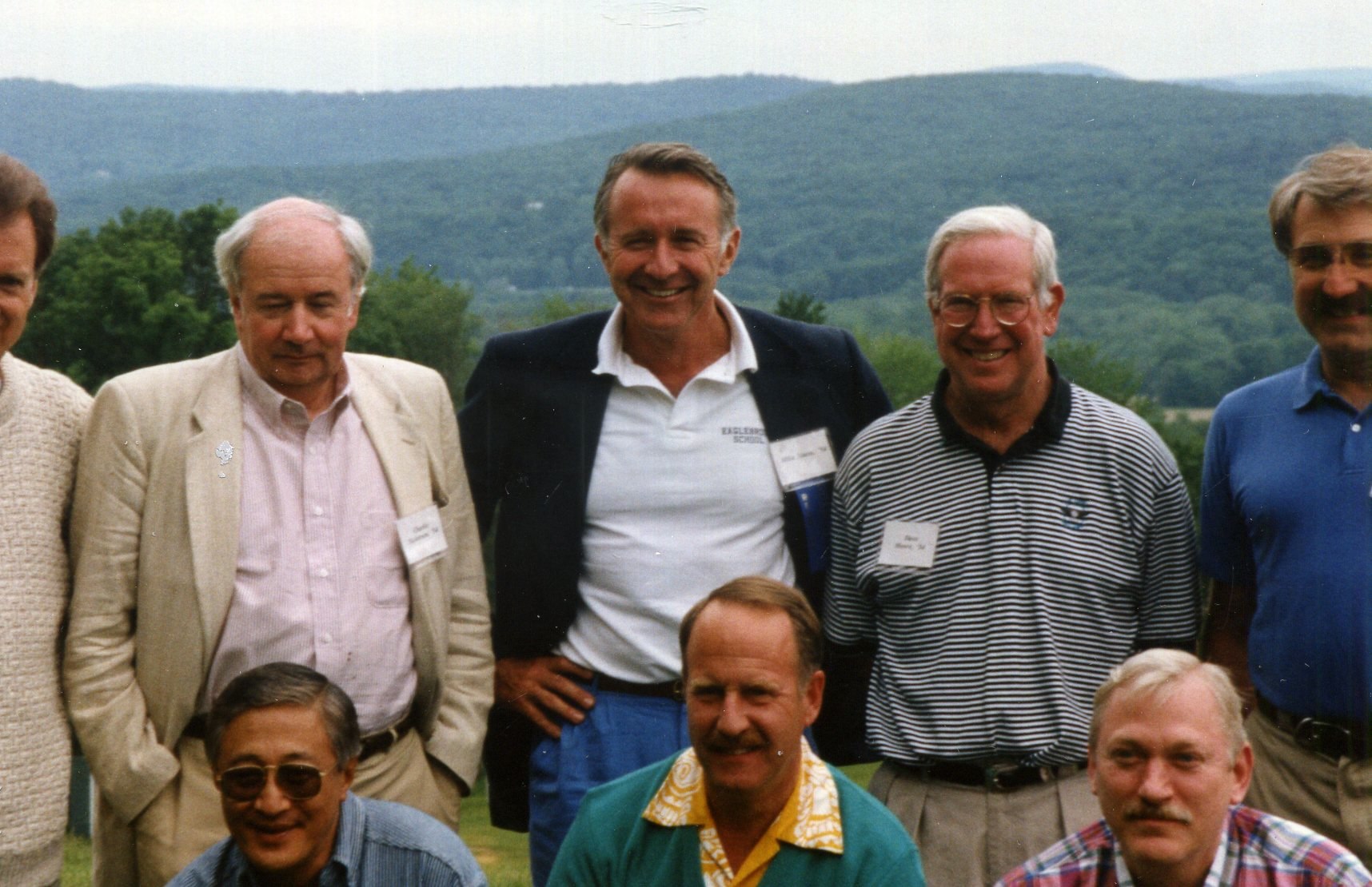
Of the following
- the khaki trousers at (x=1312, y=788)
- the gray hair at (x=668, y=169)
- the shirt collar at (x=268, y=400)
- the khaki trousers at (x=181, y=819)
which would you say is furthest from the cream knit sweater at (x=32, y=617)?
the khaki trousers at (x=1312, y=788)

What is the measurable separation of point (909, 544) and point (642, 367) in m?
0.82

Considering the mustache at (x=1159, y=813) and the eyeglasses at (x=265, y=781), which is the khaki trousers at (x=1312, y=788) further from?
the eyeglasses at (x=265, y=781)

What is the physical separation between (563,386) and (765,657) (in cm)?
109

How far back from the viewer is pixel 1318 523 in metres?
3.23

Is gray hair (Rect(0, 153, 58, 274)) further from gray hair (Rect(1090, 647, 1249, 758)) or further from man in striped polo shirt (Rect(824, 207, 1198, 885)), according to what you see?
gray hair (Rect(1090, 647, 1249, 758))

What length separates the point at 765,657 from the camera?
292 cm

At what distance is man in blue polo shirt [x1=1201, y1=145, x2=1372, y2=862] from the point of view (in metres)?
3.19

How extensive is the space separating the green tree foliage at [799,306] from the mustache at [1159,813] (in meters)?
26.0

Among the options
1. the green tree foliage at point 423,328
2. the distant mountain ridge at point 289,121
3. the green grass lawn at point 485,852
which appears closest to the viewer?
the green grass lawn at point 485,852

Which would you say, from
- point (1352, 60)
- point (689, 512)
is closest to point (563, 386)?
point (689, 512)

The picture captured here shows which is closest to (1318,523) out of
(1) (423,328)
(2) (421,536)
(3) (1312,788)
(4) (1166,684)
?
(3) (1312,788)

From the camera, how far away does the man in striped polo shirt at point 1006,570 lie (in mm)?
3291

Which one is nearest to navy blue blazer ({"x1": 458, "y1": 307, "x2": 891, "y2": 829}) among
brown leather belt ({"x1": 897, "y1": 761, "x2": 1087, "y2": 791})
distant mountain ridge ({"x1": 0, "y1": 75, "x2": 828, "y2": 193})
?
brown leather belt ({"x1": 897, "y1": 761, "x2": 1087, "y2": 791})

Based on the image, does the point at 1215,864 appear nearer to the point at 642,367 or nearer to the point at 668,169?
the point at 642,367
